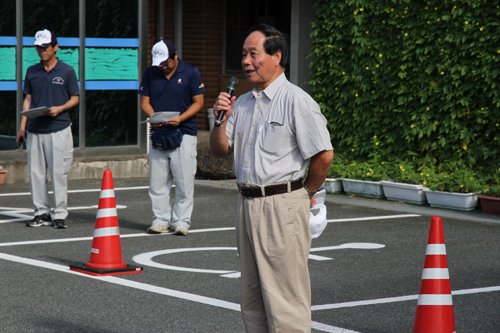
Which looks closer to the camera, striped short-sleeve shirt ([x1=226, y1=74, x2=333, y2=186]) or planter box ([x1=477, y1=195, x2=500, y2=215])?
striped short-sleeve shirt ([x1=226, y1=74, x2=333, y2=186])

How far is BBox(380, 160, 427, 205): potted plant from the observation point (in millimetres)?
10961

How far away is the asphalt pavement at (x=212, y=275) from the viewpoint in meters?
5.24

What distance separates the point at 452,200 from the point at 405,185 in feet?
2.55

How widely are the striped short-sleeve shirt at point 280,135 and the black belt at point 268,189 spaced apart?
3 centimetres

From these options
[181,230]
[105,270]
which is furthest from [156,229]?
[105,270]

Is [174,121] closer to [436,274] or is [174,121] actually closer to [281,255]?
[436,274]

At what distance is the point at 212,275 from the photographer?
21.5 feet

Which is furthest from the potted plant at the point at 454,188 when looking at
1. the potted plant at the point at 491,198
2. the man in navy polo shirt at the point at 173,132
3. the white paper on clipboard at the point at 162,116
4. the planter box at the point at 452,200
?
the white paper on clipboard at the point at 162,116

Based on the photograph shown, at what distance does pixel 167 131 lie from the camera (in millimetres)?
8258

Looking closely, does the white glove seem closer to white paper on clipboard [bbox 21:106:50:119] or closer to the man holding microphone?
the man holding microphone

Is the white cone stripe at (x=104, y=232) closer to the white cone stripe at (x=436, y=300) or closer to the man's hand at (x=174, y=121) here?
the man's hand at (x=174, y=121)

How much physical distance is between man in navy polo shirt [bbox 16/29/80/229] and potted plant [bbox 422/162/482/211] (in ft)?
16.5

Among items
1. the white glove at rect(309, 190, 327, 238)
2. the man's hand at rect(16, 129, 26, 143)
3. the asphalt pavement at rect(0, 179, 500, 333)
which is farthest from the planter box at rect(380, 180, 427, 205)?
the white glove at rect(309, 190, 327, 238)

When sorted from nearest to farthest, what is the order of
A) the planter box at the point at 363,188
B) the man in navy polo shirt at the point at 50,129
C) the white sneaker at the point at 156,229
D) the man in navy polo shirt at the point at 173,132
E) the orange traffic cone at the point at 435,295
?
the orange traffic cone at the point at 435,295 < the man in navy polo shirt at the point at 173,132 < the white sneaker at the point at 156,229 < the man in navy polo shirt at the point at 50,129 < the planter box at the point at 363,188
